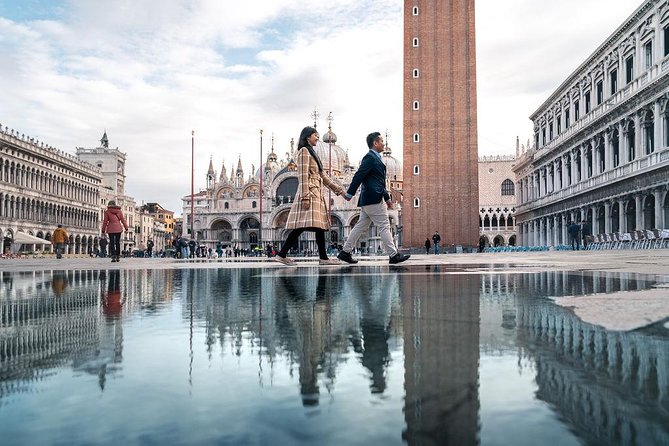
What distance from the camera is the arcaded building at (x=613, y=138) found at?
25500mm

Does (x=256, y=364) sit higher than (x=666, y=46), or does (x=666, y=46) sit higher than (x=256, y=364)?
(x=666, y=46)

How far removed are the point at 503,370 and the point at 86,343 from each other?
1.28 meters

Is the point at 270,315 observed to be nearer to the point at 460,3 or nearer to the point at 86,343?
the point at 86,343

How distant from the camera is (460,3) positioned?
39.8 meters

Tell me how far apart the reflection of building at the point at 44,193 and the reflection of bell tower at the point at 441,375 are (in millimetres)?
45961

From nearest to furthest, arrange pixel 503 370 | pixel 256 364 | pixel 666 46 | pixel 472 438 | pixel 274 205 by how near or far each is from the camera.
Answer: pixel 472 438 < pixel 503 370 < pixel 256 364 < pixel 666 46 < pixel 274 205

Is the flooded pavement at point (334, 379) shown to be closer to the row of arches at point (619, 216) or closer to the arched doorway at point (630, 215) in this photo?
the row of arches at point (619, 216)

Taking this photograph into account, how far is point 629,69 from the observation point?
29.6 metres

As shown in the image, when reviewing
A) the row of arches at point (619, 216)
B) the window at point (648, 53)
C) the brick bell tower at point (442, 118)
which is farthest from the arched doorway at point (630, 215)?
the brick bell tower at point (442, 118)

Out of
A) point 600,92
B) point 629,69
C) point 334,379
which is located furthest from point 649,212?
point 334,379

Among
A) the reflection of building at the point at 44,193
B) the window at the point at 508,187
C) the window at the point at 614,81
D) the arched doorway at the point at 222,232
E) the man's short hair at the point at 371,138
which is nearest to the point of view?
the man's short hair at the point at 371,138

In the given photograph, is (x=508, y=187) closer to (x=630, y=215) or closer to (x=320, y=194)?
(x=630, y=215)

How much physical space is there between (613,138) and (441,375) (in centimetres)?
3373

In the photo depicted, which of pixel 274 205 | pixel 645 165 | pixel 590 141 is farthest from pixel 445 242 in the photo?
pixel 274 205
